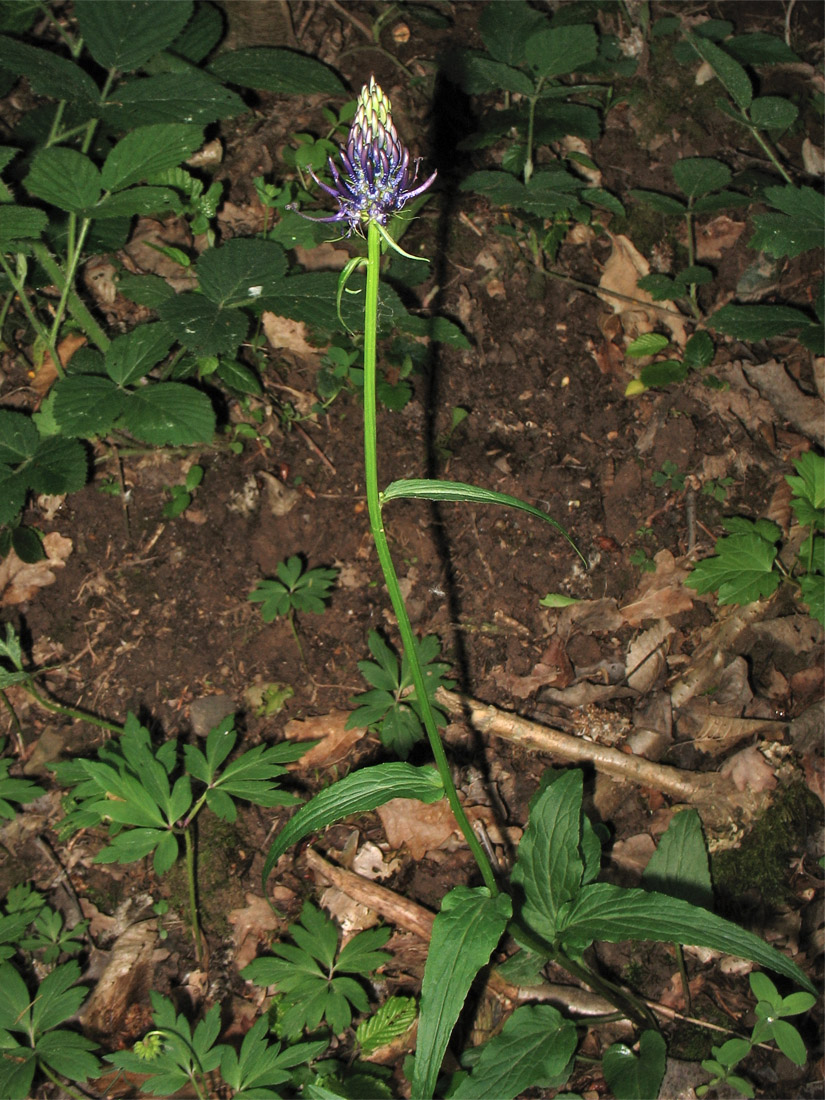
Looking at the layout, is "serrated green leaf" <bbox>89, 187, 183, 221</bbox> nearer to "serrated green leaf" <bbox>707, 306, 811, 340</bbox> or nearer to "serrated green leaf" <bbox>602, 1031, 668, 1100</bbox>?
"serrated green leaf" <bbox>707, 306, 811, 340</bbox>

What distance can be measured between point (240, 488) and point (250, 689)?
0.77 m

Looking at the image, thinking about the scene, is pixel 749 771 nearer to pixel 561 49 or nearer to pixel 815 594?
pixel 815 594

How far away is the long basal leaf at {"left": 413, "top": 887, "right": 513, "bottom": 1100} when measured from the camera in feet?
4.43

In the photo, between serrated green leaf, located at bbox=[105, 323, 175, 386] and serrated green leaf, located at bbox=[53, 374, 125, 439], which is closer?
serrated green leaf, located at bbox=[53, 374, 125, 439]

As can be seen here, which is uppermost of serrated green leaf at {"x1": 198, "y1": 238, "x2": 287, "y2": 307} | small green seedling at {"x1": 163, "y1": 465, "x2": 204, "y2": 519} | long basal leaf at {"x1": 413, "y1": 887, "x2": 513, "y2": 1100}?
serrated green leaf at {"x1": 198, "y1": 238, "x2": 287, "y2": 307}

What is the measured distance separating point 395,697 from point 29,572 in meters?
1.42

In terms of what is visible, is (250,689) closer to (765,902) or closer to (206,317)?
(206,317)

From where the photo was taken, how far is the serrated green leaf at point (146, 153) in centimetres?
244

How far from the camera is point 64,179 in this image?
2404 millimetres

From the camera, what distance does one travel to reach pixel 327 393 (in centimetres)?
308

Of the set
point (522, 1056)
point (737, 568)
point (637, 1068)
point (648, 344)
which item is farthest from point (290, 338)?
point (637, 1068)

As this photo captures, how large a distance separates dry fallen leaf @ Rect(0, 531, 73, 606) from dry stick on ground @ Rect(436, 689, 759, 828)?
1.48 m

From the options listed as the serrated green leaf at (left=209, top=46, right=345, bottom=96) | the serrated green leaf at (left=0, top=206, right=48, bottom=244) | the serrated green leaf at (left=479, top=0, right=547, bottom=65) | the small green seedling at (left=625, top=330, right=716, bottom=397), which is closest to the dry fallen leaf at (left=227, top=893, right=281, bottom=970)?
the serrated green leaf at (left=0, top=206, right=48, bottom=244)

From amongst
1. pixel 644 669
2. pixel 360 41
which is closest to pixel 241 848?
pixel 644 669
